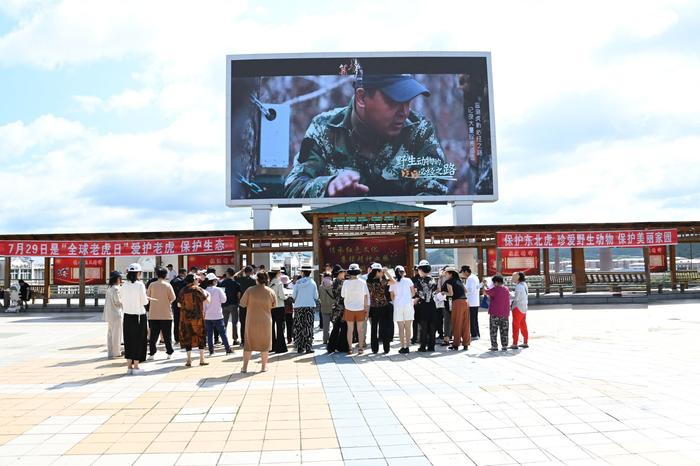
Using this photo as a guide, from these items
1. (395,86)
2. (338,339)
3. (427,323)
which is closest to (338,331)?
(338,339)

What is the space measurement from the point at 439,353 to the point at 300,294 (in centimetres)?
250

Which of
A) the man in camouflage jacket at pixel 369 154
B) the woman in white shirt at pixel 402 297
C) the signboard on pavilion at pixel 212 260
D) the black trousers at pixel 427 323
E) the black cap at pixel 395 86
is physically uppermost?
the black cap at pixel 395 86

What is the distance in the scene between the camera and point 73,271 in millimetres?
22453

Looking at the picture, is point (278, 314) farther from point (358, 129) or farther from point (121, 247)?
point (358, 129)

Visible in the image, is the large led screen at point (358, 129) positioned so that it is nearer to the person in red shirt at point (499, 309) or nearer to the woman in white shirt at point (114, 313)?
the person in red shirt at point (499, 309)

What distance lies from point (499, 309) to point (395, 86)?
21.9 metres

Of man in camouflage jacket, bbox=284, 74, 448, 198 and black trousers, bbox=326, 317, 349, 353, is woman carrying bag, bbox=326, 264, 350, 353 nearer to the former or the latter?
black trousers, bbox=326, 317, 349, 353

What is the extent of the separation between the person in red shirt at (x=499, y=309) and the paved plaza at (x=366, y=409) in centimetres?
41

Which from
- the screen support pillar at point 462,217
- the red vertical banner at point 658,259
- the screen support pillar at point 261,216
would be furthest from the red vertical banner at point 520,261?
the screen support pillar at point 261,216

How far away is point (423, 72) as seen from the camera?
2892cm

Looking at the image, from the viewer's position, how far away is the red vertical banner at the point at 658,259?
22.8 meters

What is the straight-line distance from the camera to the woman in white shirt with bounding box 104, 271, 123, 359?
834 cm

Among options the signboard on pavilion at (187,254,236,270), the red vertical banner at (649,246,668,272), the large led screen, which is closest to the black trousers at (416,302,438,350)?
the signboard on pavilion at (187,254,236,270)

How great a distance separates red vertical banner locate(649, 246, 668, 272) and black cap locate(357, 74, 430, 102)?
13.5 metres
